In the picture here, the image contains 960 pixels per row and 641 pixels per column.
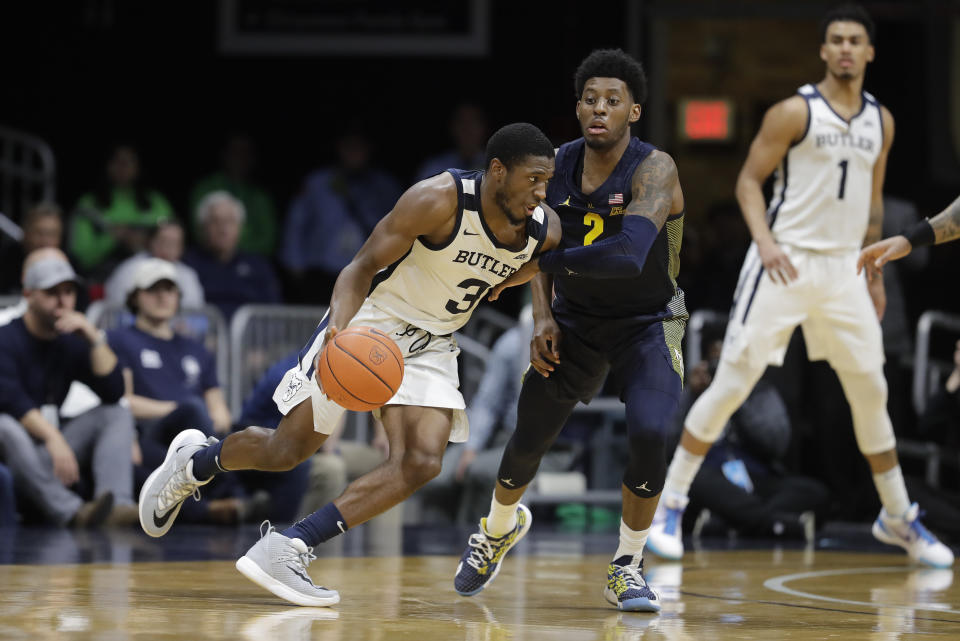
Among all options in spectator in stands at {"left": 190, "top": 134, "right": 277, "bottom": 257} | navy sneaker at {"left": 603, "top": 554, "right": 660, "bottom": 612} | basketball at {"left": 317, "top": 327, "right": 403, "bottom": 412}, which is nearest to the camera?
basketball at {"left": 317, "top": 327, "right": 403, "bottom": 412}

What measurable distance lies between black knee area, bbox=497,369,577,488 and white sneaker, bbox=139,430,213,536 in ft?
3.96

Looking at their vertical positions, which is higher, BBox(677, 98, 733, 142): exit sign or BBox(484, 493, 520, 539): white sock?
BBox(677, 98, 733, 142): exit sign

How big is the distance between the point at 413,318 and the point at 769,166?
2.54 meters

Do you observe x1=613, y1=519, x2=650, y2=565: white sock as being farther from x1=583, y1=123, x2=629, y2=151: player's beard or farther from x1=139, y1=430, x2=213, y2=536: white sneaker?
x1=139, y1=430, x2=213, y2=536: white sneaker

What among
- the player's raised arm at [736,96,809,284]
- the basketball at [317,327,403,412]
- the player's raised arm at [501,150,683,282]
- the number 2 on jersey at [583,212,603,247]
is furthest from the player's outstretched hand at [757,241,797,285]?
the basketball at [317,327,403,412]

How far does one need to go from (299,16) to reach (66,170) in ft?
7.94

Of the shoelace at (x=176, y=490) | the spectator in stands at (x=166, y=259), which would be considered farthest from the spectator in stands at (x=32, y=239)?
the shoelace at (x=176, y=490)

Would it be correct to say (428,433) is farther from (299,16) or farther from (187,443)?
(299,16)

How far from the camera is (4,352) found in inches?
340

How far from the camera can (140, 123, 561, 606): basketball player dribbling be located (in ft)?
17.6

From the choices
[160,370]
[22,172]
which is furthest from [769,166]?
[22,172]

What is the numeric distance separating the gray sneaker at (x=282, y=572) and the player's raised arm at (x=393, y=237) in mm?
845

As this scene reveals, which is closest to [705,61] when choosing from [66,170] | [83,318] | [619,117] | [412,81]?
[412,81]

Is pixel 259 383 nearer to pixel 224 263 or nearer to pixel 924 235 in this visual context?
pixel 224 263
